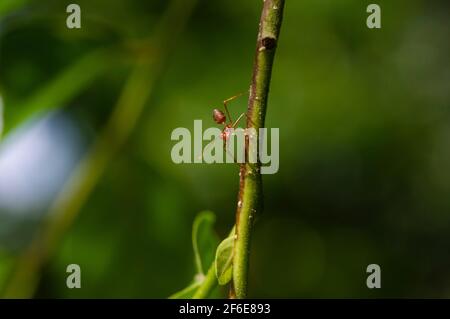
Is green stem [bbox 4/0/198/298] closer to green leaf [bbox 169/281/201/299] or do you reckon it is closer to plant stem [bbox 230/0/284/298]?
green leaf [bbox 169/281/201/299]

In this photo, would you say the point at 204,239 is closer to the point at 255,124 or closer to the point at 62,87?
the point at 255,124

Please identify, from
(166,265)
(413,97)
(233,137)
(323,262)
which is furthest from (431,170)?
(233,137)

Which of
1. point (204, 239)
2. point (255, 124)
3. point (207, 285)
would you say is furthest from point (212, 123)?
point (255, 124)

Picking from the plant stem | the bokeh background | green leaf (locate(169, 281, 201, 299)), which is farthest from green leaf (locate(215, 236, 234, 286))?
the bokeh background

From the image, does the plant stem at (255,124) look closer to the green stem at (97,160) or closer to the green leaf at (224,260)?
the green leaf at (224,260)

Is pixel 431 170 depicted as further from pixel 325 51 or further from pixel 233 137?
pixel 233 137

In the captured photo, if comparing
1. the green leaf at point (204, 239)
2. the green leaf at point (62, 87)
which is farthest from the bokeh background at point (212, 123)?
the green leaf at point (204, 239)
